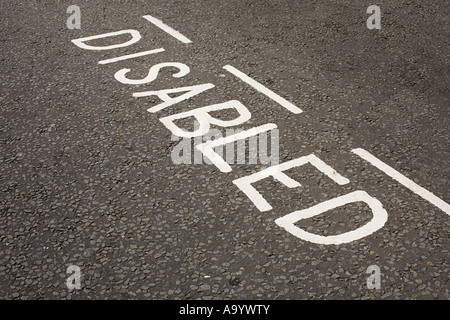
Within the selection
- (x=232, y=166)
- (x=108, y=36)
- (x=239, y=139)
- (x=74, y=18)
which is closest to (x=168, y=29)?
(x=108, y=36)

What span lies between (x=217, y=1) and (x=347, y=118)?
3809 mm

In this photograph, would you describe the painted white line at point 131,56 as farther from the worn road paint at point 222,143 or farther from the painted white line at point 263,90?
the worn road paint at point 222,143

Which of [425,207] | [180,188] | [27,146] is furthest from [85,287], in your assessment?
[425,207]

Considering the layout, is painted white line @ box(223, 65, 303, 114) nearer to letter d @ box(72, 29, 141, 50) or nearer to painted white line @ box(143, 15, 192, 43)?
painted white line @ box(143, 15, 192, 43)

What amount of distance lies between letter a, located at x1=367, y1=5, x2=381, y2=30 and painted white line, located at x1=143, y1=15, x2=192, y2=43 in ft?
8.01

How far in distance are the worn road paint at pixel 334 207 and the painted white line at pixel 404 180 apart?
0.36 meters

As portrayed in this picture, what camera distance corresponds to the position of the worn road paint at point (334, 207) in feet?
14.0

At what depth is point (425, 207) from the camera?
14.9 feet

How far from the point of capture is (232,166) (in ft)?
16.8

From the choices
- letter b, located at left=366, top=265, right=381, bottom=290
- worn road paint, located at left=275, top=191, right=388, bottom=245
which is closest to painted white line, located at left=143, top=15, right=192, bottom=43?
worn road paint, located at left=275, top=191, right=388, bottom=245

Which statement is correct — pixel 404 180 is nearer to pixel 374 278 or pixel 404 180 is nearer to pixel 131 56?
pixel 374 278

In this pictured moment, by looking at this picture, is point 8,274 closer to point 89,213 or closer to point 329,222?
point 89,213

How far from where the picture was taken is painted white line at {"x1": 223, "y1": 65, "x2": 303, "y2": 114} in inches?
234

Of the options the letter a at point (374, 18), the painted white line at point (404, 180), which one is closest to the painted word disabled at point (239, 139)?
the painted white line at point (404, 180)
